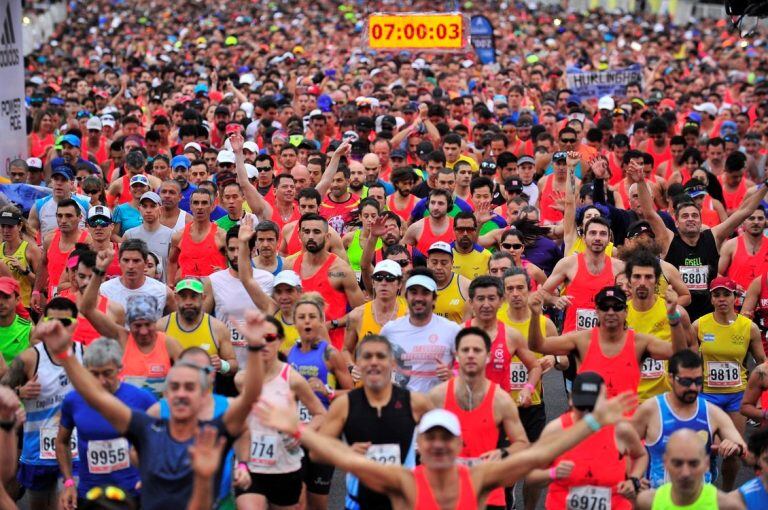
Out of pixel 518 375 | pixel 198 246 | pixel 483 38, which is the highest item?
pixel 483 38

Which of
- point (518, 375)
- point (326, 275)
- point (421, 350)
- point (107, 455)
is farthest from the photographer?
point (326, 275)

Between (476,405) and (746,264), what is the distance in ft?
16.0

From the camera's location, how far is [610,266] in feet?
34.8

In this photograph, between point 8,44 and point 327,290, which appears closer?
point 327,290

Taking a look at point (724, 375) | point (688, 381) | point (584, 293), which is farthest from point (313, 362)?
point (724, 375)

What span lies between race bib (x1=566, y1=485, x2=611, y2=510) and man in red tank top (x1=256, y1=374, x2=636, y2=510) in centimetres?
136

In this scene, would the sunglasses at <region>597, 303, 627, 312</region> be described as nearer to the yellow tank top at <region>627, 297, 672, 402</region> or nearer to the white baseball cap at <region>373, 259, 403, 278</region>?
the yellow tank top at <region>627, 297, 672, 402</region>

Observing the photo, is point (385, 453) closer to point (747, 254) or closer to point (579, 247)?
point (579, 247)

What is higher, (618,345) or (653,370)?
(618,345)

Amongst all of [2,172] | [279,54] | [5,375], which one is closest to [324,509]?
[5,375]

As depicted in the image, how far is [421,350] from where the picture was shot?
8.61 m

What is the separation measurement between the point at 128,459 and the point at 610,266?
442 centimetres

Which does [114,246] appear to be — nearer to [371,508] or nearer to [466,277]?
[466,277]

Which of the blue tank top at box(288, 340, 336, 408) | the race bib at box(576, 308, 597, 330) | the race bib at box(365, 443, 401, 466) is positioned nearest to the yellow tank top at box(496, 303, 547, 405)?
the race bib at box(576, 308, 597, 330)
